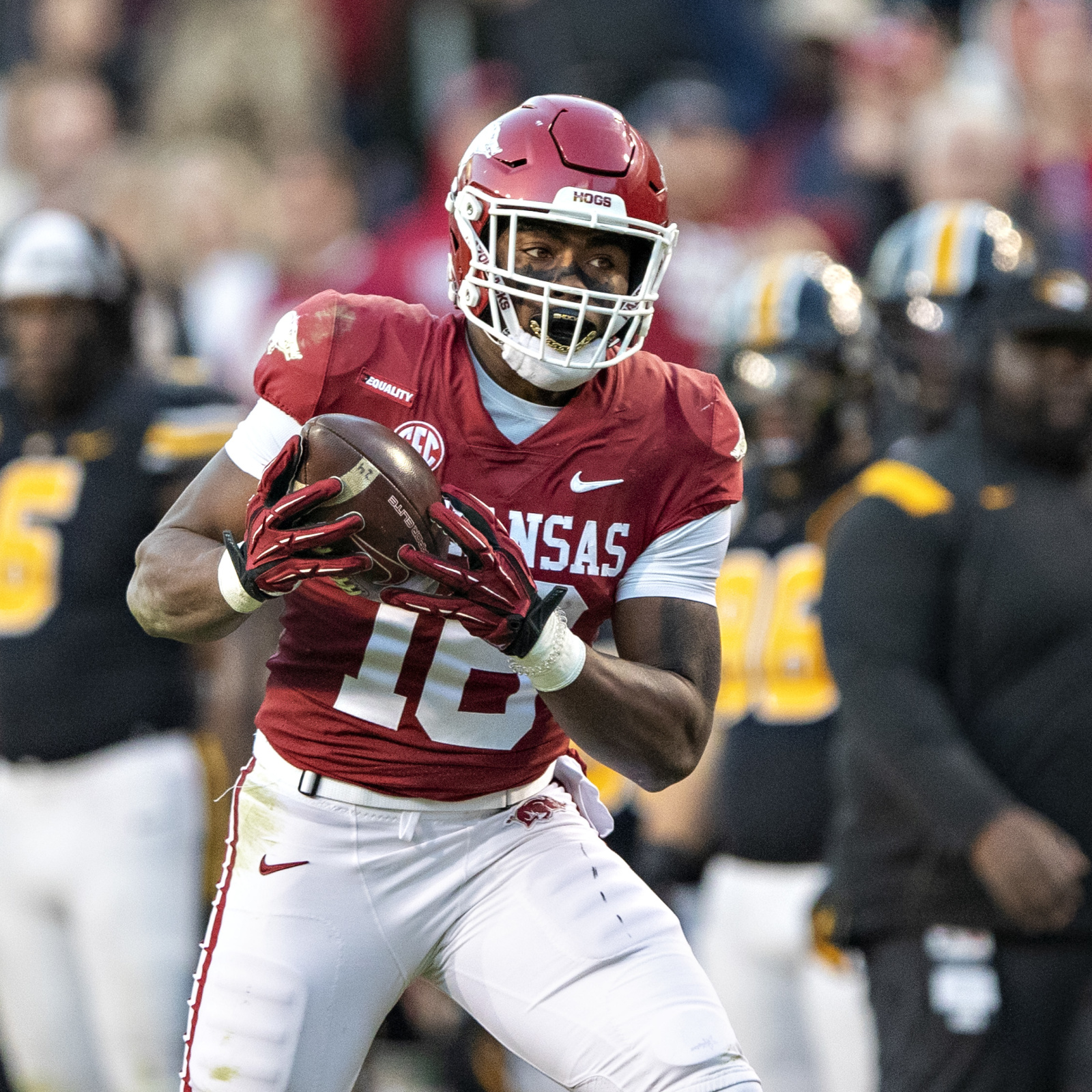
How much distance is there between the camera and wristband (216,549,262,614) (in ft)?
8.38

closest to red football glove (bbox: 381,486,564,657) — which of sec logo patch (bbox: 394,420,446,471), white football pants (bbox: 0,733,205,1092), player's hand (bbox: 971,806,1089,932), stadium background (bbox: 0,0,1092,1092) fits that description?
sec logo patch (bbox: 394,420,446,471)

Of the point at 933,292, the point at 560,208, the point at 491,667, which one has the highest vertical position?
the point at 560,208

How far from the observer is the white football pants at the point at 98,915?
454 cm

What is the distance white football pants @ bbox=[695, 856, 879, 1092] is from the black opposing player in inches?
26.7

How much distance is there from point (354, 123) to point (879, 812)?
6.40 meters

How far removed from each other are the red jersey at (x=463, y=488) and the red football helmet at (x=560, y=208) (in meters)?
0.11

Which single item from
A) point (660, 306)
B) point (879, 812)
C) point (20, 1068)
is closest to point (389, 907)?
point (879, 812)

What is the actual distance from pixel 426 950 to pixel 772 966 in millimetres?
1828

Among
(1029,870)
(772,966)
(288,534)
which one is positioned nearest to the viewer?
(288,534)

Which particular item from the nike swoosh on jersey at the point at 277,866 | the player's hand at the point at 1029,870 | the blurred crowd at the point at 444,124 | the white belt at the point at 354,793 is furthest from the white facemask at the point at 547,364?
the blurred crowd at the point at 444,124

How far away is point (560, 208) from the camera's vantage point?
2766 millimetres

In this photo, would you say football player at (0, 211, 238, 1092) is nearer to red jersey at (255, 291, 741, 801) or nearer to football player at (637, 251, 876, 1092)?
football player at (637, 251, 876, 1092)

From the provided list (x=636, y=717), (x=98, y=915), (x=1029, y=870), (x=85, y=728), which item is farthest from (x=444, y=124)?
(x=636, y=717)

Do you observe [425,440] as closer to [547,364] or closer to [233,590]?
[547,364]
